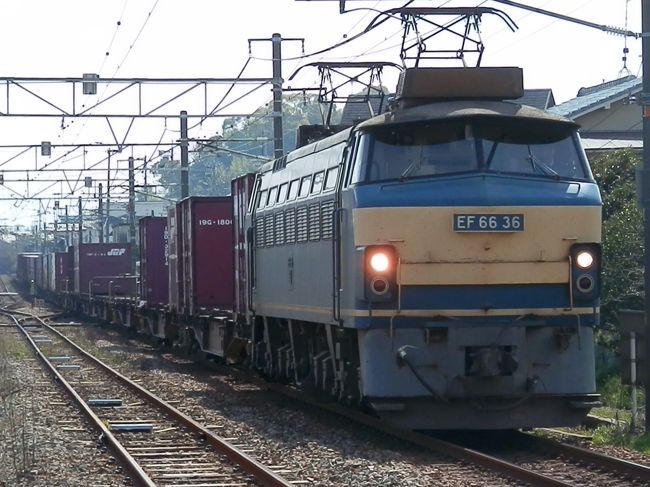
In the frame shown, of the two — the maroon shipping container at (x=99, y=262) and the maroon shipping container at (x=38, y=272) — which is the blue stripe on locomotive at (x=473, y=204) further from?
the maroon shipping container at (x=38, y=272)

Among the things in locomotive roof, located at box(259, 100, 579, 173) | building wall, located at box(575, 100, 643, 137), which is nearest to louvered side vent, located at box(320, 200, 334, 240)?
locomotive roof, located at box(259, 100, 579, 173)

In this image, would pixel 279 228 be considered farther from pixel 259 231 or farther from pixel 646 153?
pixel 646 153

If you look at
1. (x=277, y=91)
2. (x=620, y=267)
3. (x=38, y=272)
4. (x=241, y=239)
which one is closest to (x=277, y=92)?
(x=277, y=91)

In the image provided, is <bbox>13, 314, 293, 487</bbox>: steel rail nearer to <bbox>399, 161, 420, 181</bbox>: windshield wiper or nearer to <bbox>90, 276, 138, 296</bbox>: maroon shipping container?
<bbox>399, 161, 420, 181</bbox>: windshield wiper

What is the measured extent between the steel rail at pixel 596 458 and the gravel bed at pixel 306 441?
1.00 m

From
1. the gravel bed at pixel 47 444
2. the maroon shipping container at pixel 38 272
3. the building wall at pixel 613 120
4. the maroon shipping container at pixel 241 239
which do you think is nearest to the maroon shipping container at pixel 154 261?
the gravel bed at pixel 47 444

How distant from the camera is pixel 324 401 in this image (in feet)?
52.3

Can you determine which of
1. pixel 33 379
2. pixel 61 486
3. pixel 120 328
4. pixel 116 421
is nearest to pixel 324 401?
pixel 116 421

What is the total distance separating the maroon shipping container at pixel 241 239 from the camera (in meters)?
19.6

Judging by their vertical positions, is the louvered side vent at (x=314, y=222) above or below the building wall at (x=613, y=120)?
below

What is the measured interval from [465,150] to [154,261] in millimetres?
22800

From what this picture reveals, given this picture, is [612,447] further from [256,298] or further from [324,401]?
[256,298]

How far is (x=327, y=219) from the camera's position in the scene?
13.6 metres

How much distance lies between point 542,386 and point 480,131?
8.08ft
